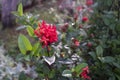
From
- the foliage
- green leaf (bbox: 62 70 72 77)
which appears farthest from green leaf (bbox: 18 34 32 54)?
green leaf (bbox: 62 70 72 77)

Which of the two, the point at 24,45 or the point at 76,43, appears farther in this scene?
the point at 76,43

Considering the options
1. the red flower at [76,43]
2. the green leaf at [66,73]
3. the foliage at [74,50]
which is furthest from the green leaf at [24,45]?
the red flower at [76,43]

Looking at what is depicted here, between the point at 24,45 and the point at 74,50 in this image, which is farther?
the point at 74,50

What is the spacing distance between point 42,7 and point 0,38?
116cm

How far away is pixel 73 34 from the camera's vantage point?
1932 mm

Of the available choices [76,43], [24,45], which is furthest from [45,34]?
[76,43]

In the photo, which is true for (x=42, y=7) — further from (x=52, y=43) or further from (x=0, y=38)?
(x=52, y=43)

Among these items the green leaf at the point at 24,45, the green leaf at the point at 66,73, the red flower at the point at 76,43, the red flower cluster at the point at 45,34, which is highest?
the red flower cluster at the point at 45,34

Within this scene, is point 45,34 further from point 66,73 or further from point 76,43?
point 76,43

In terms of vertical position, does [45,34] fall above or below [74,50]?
above

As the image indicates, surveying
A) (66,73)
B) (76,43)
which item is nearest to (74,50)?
(76,43)

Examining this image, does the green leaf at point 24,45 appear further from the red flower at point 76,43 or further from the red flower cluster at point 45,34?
the red flower at point 76,43

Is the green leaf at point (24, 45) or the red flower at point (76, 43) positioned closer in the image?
the green leaf at point (24, 45)

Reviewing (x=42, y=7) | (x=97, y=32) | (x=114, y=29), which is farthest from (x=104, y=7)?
(x=42, y=7)
